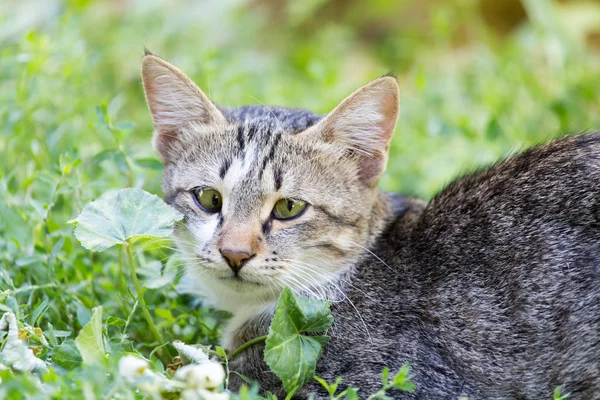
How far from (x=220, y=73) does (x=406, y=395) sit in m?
3.58

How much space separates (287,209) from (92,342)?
110 cm

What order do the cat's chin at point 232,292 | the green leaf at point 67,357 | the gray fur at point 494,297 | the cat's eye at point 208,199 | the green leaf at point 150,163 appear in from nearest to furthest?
1. the green leaf at point 67,357
2. the gray fur at point 494,297
3. the cat's chin at point 232,292
4. the cat's eye at point 208,199
5. the green leaf at point 150,163

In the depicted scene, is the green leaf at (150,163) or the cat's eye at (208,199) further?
the green leaf at (150,163)

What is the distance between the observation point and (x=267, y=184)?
3533mm

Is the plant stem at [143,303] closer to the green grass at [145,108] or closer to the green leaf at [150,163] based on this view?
the green grass at [145,108]

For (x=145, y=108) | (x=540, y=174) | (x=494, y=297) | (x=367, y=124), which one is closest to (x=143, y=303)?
(x=367, y=124)

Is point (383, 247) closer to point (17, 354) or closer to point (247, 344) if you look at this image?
point (247, 344)

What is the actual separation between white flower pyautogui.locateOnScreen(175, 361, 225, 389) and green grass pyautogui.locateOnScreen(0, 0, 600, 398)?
0.24m

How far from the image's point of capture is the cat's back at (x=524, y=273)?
325 cm

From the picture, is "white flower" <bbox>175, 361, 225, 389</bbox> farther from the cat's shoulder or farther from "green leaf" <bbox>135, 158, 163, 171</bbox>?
"green leaf" <bbox>135, 158, 163, 171</bbox>

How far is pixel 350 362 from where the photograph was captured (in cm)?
339

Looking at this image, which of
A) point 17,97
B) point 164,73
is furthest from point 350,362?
point 17,97

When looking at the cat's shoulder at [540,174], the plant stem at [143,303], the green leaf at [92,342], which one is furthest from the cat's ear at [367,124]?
the green leaf at [92,342]

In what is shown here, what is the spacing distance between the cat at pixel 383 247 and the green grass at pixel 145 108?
0.41 meters
